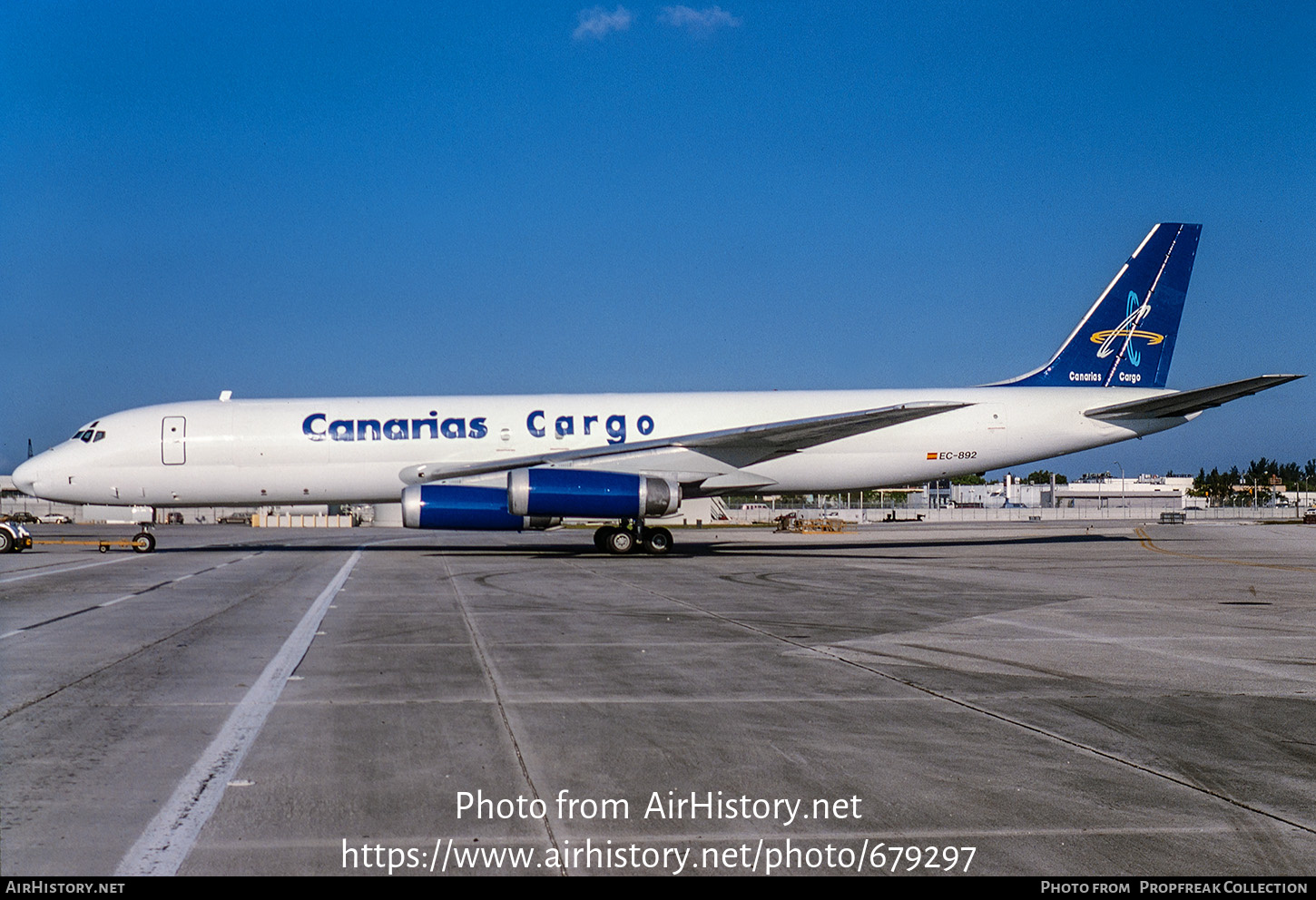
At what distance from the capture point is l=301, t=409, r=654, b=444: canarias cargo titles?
24406 millimetres

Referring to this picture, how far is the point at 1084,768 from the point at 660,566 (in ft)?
50.9

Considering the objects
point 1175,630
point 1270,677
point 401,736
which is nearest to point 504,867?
point 401,736

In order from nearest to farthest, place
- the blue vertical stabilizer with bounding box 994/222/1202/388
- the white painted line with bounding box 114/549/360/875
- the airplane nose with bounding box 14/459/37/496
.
Result: the white painted line with bounding box 114/549/360/875
the airplane nose with bounding box 14/459/37/496
the blue vertical stabilizer with bounding box 994/222/1202/388

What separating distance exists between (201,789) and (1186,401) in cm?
2475

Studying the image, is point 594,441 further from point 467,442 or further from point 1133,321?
point 1133,321

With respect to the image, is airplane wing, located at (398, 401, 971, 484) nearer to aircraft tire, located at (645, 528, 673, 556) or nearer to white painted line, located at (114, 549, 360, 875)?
aircraft tire, located at (645, 528, 673, 556)

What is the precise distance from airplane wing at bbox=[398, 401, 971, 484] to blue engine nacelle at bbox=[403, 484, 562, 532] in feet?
4.85

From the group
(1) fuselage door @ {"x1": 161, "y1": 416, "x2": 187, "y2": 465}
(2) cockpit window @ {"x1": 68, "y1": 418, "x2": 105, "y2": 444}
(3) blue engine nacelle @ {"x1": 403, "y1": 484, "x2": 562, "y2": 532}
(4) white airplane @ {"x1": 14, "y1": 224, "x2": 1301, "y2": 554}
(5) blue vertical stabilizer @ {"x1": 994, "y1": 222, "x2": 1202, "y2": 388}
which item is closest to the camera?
(3) blue engine nacelle @ {"x1": 403, "y1": 484, "x2": 562, "y2": 532}

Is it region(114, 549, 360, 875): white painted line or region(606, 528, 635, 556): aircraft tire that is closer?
region(114, 549, 360, 875): white painted line

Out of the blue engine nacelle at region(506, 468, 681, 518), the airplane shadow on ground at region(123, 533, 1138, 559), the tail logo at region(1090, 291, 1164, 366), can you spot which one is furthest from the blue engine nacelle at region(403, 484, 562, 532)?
the tail logo at region(1090, 291, 1164, 366)

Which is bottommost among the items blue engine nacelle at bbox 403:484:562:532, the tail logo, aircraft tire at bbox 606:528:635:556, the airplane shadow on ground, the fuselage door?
the airplane shadow on ground

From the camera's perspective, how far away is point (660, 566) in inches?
803

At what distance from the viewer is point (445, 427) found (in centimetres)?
2455

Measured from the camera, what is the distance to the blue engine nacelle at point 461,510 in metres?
22.2
